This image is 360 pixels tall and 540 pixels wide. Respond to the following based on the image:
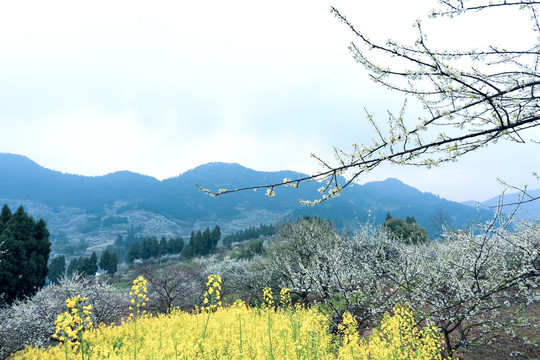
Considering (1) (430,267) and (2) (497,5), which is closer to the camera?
(2) (497,5)

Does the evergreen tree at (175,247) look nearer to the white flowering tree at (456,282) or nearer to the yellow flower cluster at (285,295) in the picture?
the white flowering tree at (456,282)

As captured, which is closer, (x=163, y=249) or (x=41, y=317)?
(x=41, y=317)

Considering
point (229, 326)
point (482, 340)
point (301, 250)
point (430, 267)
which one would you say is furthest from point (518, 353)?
point (301, 250)

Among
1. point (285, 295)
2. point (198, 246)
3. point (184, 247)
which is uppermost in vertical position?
point (285, 295)

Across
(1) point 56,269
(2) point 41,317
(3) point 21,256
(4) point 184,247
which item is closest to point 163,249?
(4) point 184,247

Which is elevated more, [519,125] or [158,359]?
[519,125]

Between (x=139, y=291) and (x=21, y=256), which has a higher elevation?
(x=139, y=291)

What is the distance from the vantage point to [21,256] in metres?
23.0

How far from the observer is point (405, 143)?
89.6 inches

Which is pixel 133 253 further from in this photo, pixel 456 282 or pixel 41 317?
pixel 456 282

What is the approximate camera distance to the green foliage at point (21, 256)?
2164cm

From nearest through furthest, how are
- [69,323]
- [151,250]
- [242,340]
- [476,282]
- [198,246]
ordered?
[69,323] < [242,340] < [476,282] < [198,246] < [151,250]

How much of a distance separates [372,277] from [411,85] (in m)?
8.79

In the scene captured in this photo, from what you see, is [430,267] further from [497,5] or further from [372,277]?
[497,5]
